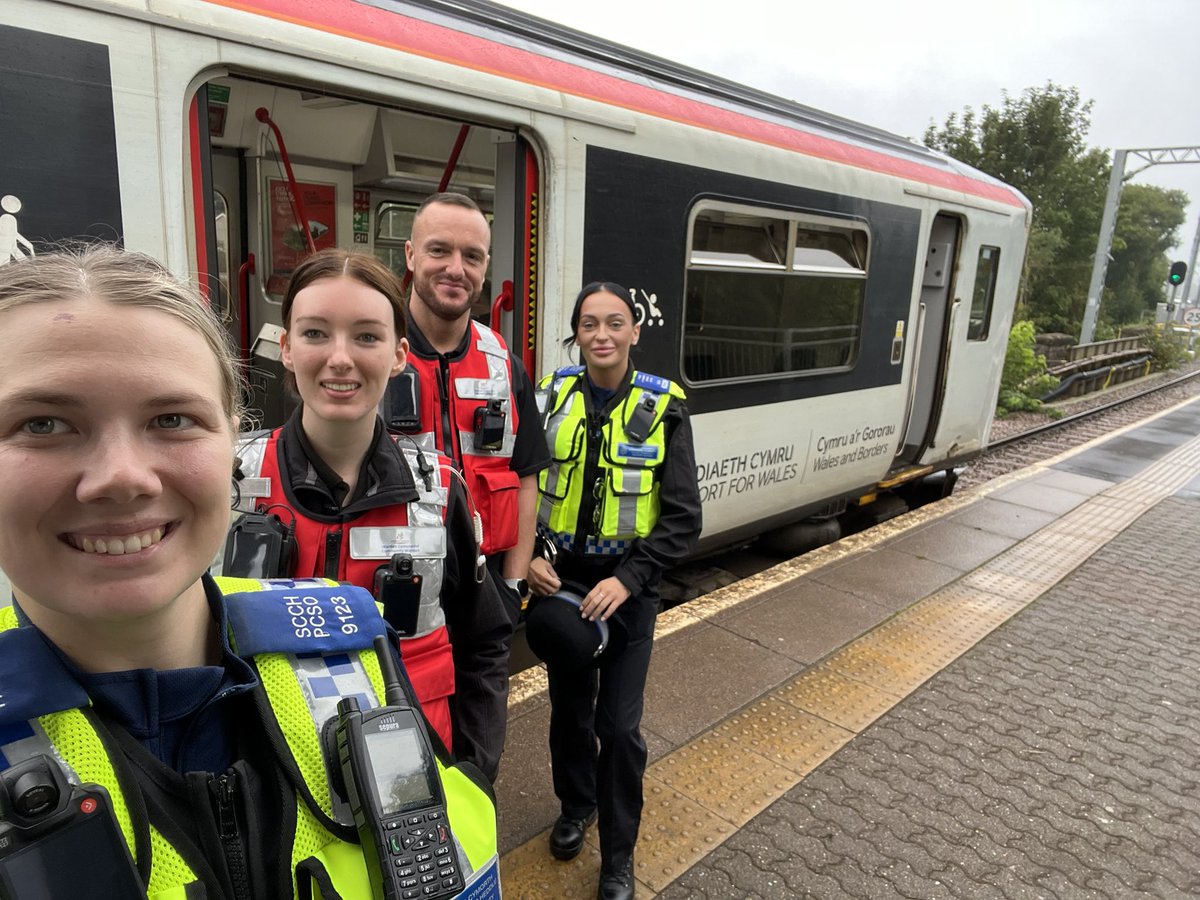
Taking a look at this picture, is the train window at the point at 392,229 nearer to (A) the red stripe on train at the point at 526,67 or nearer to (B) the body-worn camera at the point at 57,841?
(A) the red stripe on train at the point at 526,67

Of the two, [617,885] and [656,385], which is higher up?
[656,385]

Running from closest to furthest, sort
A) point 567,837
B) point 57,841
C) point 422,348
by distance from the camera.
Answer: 1. point 57,841
2. point 422,348
3. point 567,837

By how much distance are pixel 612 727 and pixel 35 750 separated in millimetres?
1744

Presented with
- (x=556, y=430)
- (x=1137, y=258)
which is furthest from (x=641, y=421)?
(x=1137, y=258)

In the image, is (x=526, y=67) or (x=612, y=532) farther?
(x=526, y=67)

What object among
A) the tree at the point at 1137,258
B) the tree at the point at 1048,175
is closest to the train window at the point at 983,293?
the tree at the point at 1048,175

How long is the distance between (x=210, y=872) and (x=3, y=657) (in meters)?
0.29

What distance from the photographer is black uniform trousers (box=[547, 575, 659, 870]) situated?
2.31 m

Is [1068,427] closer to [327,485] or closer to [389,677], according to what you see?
[327,485]

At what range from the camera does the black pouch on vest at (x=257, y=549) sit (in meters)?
1.38

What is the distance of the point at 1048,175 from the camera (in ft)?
83.5

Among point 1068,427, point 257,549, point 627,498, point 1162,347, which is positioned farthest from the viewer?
point 1162,347

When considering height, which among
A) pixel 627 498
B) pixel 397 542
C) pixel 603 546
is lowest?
pixel 603 546

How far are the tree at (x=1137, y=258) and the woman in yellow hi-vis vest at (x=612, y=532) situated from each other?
140 feet
